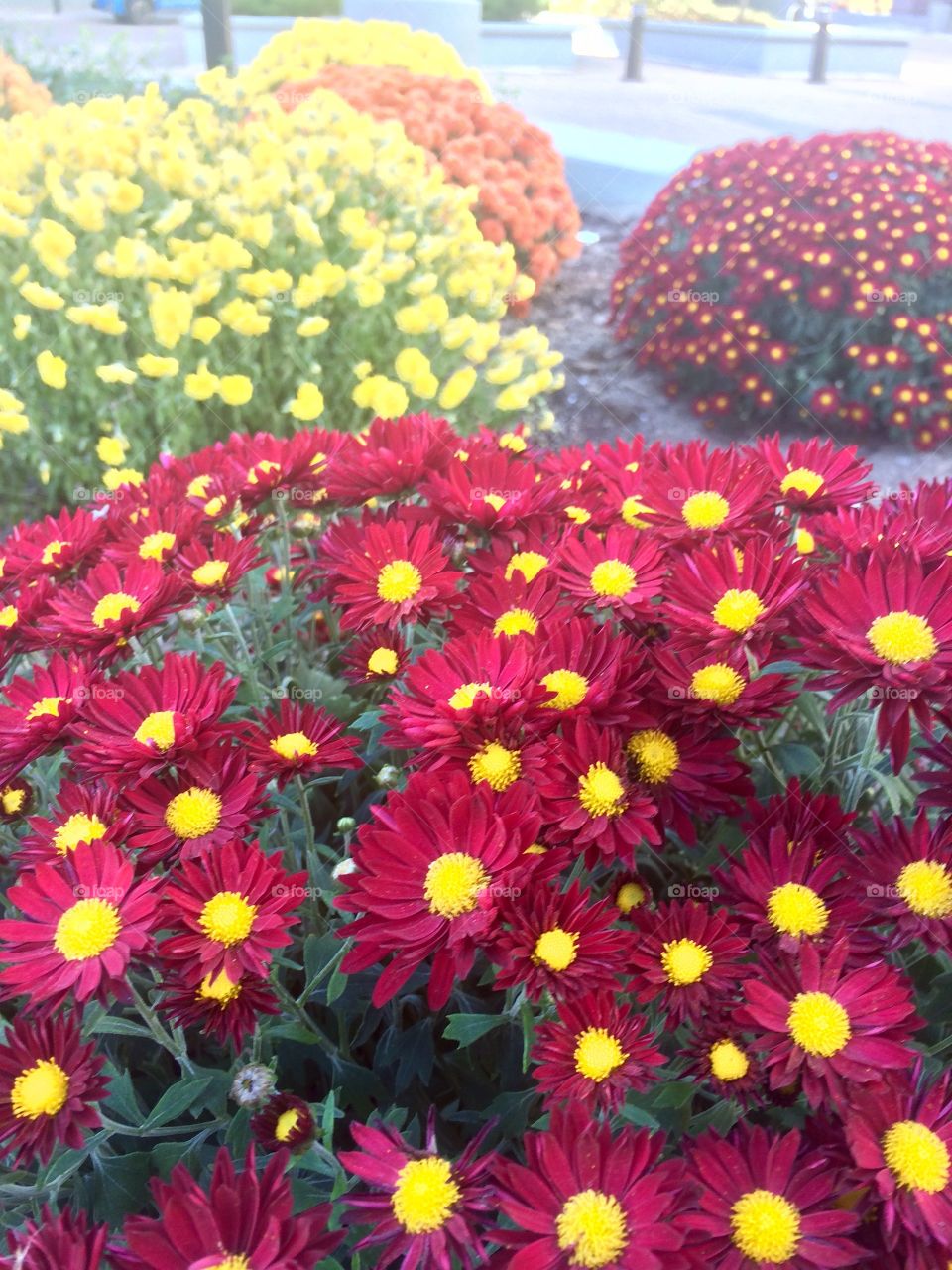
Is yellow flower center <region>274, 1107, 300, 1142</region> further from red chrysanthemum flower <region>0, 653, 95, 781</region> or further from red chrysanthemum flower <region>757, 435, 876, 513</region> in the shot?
red chrysanthemum flower <region>757, 435, 876, 513</region>

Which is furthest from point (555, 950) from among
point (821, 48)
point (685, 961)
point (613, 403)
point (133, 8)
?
point (133, 8)

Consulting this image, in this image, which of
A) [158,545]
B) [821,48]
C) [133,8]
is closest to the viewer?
[158,545]

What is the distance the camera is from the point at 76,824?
2.58 ft

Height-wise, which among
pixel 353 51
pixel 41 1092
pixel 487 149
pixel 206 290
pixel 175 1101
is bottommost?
pixel 175 1101

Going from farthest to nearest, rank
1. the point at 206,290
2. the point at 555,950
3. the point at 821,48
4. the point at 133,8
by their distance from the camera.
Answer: the point at 133,8 → the point at 821,48 → the point at 206,290 → the point at 555,950

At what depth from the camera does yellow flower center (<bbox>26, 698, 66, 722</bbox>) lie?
2.84 ft

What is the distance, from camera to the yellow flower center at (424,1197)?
0.59 meters

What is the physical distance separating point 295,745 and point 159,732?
122 millimetres

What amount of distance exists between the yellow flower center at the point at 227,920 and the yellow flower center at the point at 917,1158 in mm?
466

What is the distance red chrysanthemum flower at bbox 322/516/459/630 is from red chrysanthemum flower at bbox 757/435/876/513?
1.34ft

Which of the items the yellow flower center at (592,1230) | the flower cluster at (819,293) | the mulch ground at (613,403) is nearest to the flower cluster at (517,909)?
the yellow flower center at (592,1230)

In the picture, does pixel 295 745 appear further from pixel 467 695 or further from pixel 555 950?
pixel 555 950

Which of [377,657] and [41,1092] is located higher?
[377,657]

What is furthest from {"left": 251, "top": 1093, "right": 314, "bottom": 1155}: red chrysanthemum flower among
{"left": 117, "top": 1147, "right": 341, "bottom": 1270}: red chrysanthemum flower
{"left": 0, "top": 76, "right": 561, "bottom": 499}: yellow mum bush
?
{"left": 0, "top": 76, "right": 561, "bottom": 499}: yellow mum bush
